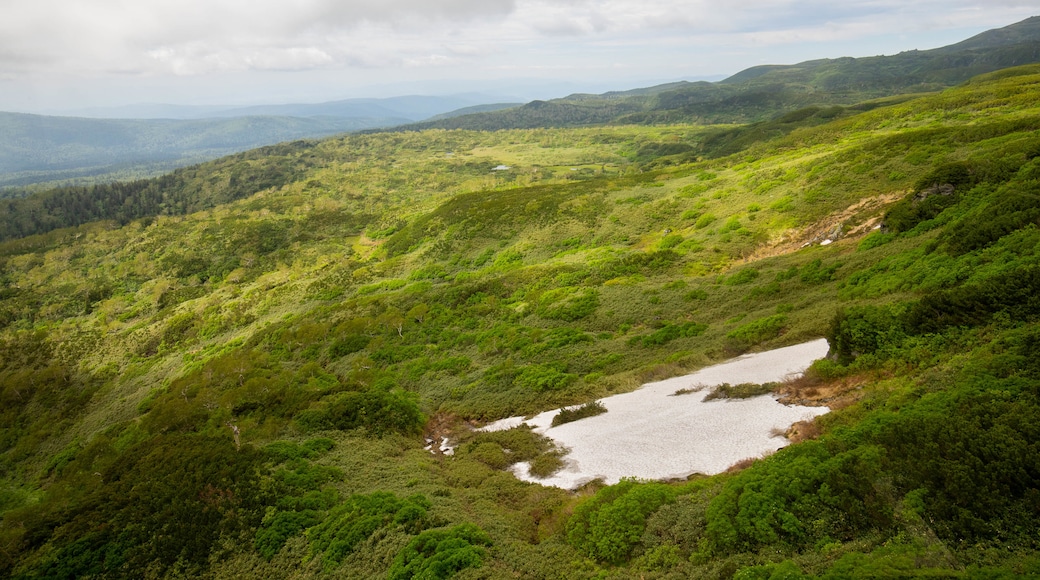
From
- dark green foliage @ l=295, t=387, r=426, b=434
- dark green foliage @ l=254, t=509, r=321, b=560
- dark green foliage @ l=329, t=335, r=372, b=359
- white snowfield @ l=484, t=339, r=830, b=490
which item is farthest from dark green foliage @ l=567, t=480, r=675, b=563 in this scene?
dark green foliage @ l=329, t=335, r=372, b=359

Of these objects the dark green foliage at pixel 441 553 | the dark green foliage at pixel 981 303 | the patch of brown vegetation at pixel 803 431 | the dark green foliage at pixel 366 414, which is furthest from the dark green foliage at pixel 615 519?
the dark green foliage at pixel 366 414

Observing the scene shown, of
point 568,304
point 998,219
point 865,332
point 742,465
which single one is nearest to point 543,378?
point 568,304

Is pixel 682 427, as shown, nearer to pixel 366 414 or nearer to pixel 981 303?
pixel 981 303

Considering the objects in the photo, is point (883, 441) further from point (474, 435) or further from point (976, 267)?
point (474, 435)

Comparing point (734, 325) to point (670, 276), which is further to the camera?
point (670, 276)

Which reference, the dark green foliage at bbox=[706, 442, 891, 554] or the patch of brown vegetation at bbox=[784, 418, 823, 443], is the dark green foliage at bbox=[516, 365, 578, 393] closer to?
the patch of brown vegetation at bbox=[784, 418, 823, 443]

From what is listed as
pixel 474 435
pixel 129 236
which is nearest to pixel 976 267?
pixel 474 435

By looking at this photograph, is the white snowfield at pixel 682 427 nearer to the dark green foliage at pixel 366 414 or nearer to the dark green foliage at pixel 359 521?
the dark green foliage at pixel 359 521
